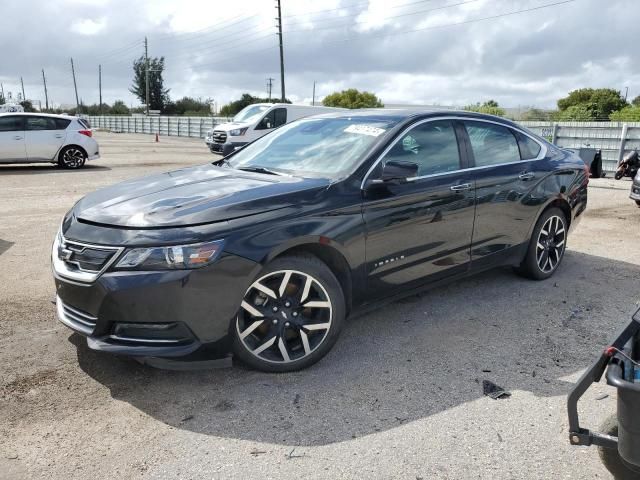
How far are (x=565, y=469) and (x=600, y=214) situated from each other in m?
8.01

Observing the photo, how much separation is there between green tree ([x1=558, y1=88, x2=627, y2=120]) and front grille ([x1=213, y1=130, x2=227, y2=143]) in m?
30.3

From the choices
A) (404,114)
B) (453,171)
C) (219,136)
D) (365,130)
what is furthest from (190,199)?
(219,136)

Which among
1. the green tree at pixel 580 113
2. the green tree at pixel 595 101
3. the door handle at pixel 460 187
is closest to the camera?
the door handle at pixel 460 187

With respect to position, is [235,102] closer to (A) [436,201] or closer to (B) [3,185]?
(B) [3,185]

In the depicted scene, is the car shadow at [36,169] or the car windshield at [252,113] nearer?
the car shadow at [36,169]

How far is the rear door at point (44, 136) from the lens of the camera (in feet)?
47.1

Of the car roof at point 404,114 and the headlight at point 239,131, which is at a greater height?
the car roof at point 404,114

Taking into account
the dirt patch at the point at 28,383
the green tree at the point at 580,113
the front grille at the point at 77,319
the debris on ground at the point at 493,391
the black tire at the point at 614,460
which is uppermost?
the green tree at the point at 580,113

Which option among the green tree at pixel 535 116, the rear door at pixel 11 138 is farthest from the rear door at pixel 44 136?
the green tree at pixel 535 116

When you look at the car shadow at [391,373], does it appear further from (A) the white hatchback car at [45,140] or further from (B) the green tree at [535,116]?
(B) the green tree at [535,116]

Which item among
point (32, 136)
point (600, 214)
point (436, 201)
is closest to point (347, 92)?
point (32, 136)

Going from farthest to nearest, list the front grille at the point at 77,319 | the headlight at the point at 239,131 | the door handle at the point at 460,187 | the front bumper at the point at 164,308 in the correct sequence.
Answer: the headlight at the point at 239,131, the door handle at the point at 460,187, the front grille at the point at 77,319, the front bumper at the point at 164,308

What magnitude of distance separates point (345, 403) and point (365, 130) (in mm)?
2045

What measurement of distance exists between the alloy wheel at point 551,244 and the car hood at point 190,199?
2.69 meters
